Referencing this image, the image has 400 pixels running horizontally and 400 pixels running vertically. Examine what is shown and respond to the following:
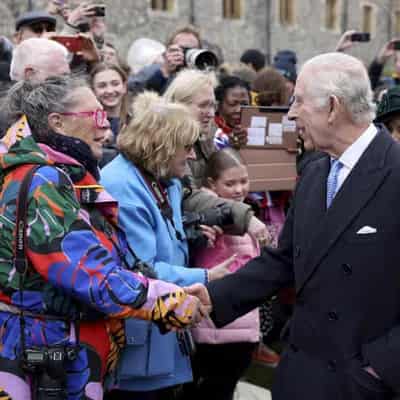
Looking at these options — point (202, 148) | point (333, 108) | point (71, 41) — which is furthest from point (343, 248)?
point (71, 41)

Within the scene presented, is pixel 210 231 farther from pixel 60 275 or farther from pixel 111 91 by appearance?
pixel 111 91

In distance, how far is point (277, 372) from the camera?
279 cm

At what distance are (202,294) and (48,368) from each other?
0.72 meters

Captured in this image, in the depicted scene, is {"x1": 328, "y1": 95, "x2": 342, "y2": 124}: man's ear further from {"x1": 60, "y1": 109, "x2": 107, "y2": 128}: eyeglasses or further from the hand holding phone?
the hand holding phone

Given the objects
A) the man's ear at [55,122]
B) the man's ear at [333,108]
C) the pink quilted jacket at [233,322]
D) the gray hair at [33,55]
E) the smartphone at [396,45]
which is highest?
the gray hair at [33,55]

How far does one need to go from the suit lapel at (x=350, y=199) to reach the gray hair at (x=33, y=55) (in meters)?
1.98

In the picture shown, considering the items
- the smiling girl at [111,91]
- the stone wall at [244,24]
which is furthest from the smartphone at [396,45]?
the stone wall at [244,24]

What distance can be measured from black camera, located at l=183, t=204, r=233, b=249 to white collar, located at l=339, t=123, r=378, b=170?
101cm

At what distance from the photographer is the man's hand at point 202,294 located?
2.98 m

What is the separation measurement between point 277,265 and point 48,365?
0.95 metres

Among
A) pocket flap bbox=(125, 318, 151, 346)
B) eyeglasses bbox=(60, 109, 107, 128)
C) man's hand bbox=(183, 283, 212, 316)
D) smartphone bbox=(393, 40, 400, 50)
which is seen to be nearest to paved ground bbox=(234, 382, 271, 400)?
pocket flap bbox=(125, 318, 151, 346)

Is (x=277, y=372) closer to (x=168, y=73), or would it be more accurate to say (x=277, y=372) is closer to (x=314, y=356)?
(x=314, y=356)

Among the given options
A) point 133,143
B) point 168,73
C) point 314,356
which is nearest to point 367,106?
point 314,356

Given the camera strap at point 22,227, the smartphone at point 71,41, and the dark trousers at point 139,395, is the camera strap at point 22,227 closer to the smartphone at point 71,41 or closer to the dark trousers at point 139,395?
the dark trousers at point 139,395
